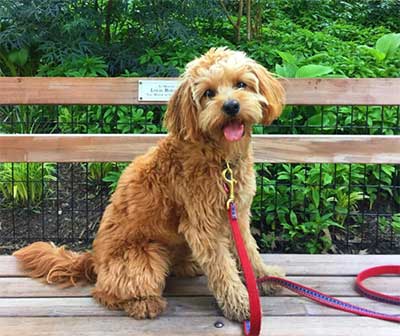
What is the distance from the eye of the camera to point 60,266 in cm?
288

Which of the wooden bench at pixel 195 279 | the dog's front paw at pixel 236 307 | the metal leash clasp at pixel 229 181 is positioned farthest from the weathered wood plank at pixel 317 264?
the metal leash clasp at pixel 229 181

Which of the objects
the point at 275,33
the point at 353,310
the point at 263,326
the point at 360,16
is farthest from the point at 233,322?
the point at 360,16

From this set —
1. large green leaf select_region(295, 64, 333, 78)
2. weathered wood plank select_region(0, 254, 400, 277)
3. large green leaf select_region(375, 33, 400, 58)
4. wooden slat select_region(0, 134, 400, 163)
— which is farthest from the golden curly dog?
large green leaf select_region(375, 33, 400, 58)

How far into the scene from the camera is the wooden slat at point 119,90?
340 cm

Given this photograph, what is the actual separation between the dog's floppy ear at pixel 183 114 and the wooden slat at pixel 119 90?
3.16 ft

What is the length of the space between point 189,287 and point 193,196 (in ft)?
2.00

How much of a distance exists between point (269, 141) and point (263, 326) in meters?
1.23

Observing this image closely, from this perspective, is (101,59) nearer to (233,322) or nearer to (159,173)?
(159,173)

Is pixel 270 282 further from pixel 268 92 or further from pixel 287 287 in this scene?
pixel 268 92

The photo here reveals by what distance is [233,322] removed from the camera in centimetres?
253

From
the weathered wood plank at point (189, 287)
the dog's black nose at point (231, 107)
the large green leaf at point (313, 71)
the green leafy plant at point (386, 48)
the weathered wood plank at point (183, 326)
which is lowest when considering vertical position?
the weathered wood plank at point (183, 326)

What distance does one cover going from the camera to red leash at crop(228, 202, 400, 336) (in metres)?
2.29

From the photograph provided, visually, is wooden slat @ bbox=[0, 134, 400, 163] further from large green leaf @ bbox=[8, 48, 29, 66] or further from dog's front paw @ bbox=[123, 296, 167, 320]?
large green leaf @ bbox=[8, 48, 29, 66]

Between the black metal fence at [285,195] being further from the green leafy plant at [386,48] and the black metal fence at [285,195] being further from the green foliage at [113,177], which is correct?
the green leafy plant at [386,48]
